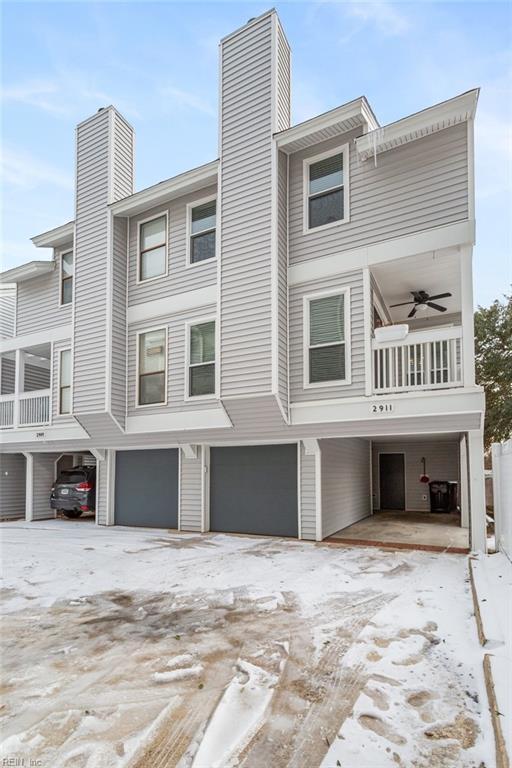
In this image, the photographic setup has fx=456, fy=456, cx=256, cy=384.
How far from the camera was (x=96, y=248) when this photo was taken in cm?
1012

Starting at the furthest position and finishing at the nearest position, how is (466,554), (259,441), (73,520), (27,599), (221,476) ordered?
(73,520) → (221,476) → (259,441) → (466,554) → (27,599)

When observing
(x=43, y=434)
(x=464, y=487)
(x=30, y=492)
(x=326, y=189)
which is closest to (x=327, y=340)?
(x=326, y=189)

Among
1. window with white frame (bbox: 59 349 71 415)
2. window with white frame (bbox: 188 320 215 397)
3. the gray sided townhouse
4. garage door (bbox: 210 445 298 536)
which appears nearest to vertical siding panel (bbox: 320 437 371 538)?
the gray sided townhouse

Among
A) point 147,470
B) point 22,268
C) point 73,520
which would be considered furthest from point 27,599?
point 22,268

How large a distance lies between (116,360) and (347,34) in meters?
8.13

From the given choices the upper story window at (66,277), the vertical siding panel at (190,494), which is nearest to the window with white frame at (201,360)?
the vertical siding panel at (190,494)

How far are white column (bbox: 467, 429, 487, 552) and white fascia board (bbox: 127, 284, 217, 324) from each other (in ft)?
17.3

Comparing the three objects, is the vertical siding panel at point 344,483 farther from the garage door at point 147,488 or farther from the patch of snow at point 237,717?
the patch of snow at point 237,717

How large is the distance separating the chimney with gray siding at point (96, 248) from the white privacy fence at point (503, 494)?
725cm

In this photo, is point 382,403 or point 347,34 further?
point 347,34

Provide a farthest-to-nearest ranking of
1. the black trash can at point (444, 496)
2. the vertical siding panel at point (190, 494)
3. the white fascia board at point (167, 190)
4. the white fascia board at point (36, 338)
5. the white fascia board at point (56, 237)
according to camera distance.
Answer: the black trash can at point (444, 496), the white fascia board at point (36, 338), the white fascia board at point (56, 237), the vertical siding panel at point (190, 494), the white fascia board at point (167, 190)

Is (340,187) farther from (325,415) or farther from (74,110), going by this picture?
(74,110)

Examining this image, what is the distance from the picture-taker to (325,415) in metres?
7.67

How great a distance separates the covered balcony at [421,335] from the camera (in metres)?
6.75
